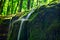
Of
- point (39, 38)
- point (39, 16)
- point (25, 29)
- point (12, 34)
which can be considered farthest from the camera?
point (12, 34)

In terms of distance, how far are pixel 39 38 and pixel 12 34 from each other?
189 centimetres

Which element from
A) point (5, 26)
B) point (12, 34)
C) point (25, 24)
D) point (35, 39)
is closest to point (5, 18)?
point (5, 26)

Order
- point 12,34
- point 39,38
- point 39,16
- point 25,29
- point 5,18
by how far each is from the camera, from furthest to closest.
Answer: point 5,18 < point 12,34 < point 25,29 < point 39,16 < point 39,38

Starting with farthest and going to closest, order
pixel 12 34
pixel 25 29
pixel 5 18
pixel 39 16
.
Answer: pixel 5 18 → pixel 12 34 → pixel 25 29 → pixel 39 16

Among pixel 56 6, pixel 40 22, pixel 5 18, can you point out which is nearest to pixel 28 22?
pixel 40 22

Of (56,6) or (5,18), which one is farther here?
(5,18)

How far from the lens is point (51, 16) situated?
244 inches

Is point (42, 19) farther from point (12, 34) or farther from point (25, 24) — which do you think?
point (12, 34)

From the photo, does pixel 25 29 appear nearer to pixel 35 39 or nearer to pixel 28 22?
pixel 28 22

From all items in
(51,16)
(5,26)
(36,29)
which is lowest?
(5,26)

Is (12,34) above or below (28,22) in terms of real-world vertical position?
below

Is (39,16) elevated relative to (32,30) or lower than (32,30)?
elevated

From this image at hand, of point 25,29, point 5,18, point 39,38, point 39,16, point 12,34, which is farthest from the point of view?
point 5,18

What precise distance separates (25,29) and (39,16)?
82 cm
